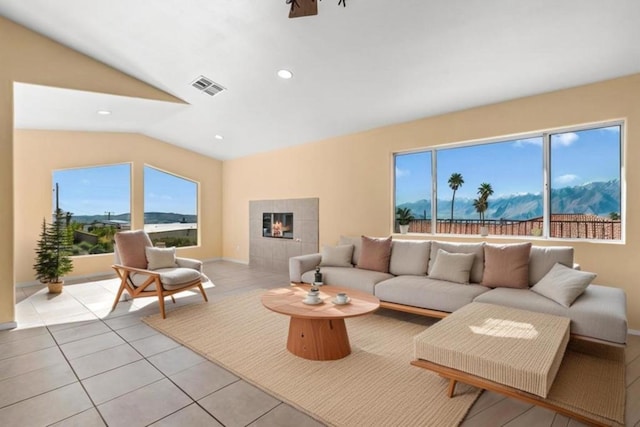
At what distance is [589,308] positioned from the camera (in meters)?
2.51

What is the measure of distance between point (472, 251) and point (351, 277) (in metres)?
1.46

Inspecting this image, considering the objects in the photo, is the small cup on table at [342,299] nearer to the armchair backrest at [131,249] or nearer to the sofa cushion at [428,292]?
the sofa cushion at [428,292]

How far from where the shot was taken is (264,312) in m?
3.89

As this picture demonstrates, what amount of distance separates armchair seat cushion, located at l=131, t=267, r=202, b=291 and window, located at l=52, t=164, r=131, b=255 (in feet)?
9.80

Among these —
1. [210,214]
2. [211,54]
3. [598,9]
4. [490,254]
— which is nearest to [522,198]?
[490,254]

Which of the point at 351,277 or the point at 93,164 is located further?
the point at 93,164

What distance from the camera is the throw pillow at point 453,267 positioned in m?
3.55

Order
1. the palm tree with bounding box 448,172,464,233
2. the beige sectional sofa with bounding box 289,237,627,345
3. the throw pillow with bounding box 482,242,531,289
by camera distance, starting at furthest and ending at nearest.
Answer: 1. the palm tree with bounding box 448,172,464,233
2. the throw pillow with bounding box 482,242,531,289
3. the beige sectional sofa with bounding box 289,237,627,345

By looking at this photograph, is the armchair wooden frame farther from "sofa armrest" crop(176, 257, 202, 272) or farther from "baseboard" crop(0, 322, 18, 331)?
"baseboard" crop(0, 322, 18, 331)

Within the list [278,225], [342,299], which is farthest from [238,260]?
[342,299]

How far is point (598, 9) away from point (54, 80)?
17.5 ft

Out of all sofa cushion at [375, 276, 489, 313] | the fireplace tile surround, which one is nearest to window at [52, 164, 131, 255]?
the fireplace tile surround

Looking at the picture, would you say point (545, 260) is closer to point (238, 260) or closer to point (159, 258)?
point (159, 258)

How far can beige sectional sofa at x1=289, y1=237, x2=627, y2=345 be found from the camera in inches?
97.3
